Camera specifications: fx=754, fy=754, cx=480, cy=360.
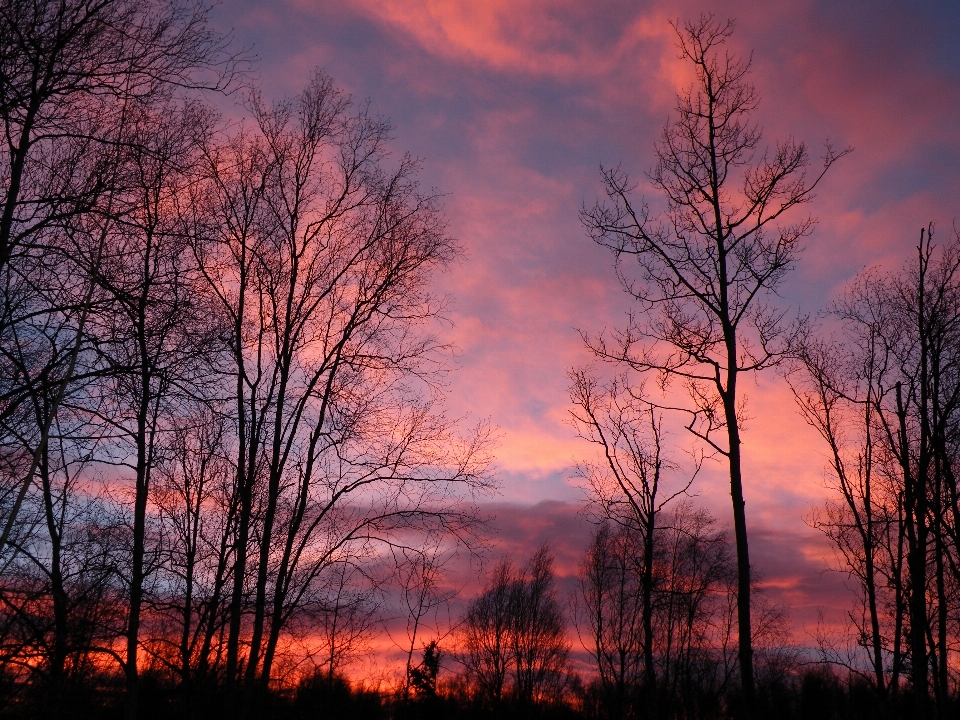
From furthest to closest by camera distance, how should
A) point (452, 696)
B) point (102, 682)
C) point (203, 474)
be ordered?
point (452, 696)
point (203, 474)
point (102, 682)

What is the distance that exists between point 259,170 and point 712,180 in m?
9.16

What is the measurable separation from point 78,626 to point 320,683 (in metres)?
29.6

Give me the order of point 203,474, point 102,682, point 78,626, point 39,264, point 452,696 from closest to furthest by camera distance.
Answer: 1. point 39,264
2. point 78,626
3. point 102,682
4. point 203,474
5. point 452,696

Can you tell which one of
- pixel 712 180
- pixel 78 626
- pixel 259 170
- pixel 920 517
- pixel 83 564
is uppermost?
pixel 259 170

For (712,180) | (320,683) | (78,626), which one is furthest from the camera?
(320,683)

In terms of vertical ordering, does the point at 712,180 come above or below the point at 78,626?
Result: above

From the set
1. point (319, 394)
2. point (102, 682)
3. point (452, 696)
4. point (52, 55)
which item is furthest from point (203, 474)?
point (452, 696)

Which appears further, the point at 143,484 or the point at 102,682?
the point at 102,682

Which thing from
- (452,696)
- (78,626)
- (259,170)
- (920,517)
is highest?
(259,170)

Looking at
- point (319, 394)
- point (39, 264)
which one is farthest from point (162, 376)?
point (319, 394)

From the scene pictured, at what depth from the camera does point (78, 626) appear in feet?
35.4

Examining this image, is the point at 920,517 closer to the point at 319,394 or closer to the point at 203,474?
the point at 319,394

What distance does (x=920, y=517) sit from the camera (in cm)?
1574

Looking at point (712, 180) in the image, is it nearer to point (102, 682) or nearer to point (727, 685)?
point (102, 682)
